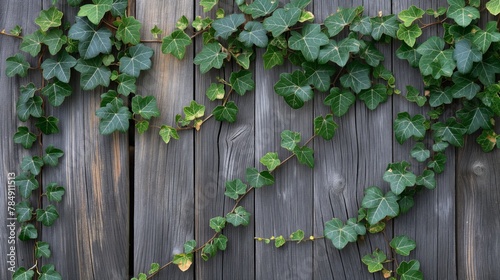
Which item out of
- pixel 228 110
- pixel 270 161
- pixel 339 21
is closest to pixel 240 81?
pixel 228 110

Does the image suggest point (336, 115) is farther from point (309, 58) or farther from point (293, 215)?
point (293, 215)

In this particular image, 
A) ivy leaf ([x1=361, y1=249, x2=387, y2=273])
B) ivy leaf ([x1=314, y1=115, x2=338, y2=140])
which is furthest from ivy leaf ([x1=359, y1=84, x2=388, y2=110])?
ivy leaf ([x1=361, y1=249, x2=387, y2=273])

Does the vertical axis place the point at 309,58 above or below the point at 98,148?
above

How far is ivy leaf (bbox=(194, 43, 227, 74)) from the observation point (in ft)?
8.13

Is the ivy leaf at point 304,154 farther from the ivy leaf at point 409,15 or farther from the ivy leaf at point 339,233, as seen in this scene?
the ivy leaf at point 409,15

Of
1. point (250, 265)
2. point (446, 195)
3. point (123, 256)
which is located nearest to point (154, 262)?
point (123, 256)

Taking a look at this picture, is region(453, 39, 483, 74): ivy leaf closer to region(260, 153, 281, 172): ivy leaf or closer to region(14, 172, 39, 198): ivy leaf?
region(260, 153, 281, 172): ivy leaf

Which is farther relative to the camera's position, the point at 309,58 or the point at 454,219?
the point at 454,219

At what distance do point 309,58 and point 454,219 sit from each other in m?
0.89

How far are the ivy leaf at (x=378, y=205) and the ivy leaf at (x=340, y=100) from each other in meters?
0.33

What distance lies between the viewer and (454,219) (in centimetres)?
257

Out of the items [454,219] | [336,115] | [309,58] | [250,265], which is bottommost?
[250,265]

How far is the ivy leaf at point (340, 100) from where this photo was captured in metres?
2.50

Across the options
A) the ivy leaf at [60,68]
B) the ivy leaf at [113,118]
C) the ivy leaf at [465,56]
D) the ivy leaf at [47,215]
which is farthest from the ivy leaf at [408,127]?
the ivy leaf at [47,215]
